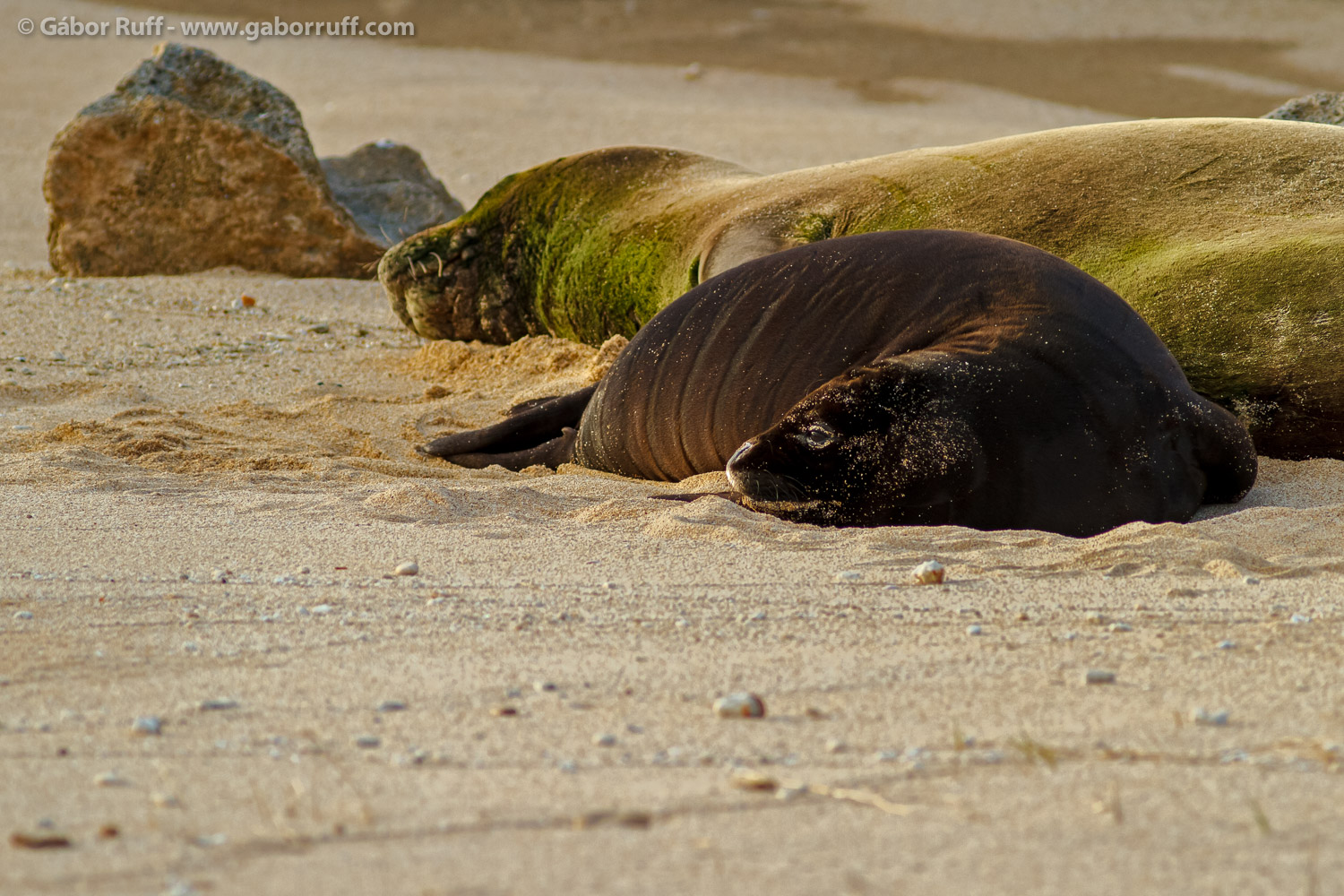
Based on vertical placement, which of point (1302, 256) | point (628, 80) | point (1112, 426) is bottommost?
point (1112, 426)

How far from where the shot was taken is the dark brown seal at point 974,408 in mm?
3051

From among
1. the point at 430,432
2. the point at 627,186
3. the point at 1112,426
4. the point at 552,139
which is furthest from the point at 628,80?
the point at 1112,426

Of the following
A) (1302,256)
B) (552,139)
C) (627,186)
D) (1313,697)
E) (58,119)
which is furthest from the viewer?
(58,119)

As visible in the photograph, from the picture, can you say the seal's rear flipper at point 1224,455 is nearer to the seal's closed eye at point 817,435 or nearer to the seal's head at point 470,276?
the seal's closed eye at point 817,435

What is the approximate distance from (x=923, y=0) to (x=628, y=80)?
821 cm

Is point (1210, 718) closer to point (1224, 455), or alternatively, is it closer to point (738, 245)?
point (1224, 455)

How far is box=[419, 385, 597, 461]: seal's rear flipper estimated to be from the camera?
4.37 meters

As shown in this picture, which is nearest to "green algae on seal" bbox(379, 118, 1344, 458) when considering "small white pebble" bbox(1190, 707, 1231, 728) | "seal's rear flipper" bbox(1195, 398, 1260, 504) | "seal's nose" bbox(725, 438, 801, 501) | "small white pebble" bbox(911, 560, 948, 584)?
"seal's rear flipper" bbox(1195, 398, 1260, 504)

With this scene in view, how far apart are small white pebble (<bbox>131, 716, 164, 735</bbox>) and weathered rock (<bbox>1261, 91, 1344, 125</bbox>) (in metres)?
6.15

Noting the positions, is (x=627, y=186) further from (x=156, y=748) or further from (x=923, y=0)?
(x=923, y=0)

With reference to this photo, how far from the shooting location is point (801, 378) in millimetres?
3723
